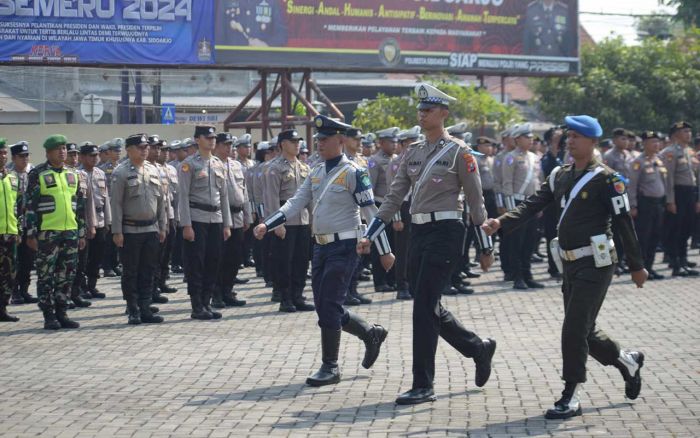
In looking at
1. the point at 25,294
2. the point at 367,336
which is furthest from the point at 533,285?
the point at 367,336

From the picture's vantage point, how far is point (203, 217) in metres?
13.5

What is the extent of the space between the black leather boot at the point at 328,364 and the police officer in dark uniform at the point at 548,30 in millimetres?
24854

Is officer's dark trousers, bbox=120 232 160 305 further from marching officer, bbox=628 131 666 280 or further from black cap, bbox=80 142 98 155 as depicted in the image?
marching officer, bbox=628 131 666 280

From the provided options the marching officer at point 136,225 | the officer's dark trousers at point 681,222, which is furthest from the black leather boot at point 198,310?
the officer's dark trousers at point 681,222

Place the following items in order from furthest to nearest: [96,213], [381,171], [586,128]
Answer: [381,171] < [96,213] < [586,128]

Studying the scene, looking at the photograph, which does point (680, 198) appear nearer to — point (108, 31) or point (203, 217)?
point (203, 217)

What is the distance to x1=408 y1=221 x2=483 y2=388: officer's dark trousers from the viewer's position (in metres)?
8.62

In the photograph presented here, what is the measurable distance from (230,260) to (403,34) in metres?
17.2

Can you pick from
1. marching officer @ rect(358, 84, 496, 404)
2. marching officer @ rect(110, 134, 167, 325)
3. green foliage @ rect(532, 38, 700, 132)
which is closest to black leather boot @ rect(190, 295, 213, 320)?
marching officer @ rect(110, 134, 167, 325)

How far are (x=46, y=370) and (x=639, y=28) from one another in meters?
79.2

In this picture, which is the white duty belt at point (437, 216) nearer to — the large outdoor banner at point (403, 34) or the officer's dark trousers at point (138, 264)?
the officer's dark trousers at point (138, 264)

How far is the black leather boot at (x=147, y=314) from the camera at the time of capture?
1319 cm

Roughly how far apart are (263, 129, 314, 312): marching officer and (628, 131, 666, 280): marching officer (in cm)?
579

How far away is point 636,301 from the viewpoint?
1520 centimetres
